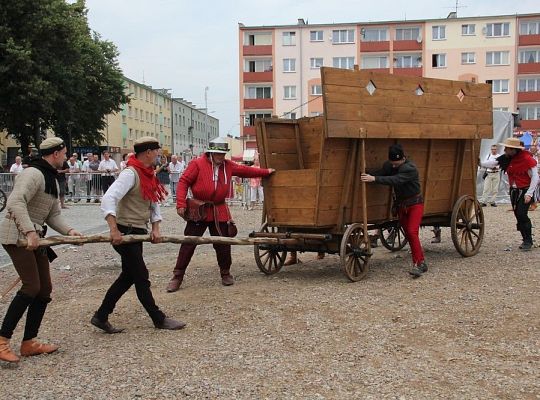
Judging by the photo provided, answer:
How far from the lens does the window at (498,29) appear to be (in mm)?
62719

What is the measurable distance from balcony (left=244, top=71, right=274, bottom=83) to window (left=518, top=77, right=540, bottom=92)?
85.6 feet

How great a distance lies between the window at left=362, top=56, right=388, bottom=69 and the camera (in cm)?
6475

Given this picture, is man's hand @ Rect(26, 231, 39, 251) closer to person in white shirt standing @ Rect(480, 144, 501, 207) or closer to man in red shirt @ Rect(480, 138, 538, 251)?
man in red shirt @ Rect(480, 138, 538, 251)

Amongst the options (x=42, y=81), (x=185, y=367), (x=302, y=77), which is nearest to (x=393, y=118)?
(x=185, y=367)

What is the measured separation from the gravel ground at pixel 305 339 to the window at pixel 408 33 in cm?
5967

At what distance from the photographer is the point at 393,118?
7660 millimetres

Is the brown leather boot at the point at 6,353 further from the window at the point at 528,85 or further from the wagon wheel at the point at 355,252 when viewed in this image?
the window at the point at 528,85

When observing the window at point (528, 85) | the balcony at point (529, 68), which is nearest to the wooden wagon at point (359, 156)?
the balcony at point (529, 68)

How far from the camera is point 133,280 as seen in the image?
218 inches

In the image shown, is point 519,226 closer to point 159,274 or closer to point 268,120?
point 268,120

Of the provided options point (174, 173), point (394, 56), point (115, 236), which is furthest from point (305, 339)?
point (394, 56)

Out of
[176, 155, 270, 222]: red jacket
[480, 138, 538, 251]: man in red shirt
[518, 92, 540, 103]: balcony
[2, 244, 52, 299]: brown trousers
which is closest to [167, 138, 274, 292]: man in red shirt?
[176, 155, 270, 222]: red jacket

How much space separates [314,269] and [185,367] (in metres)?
4.33

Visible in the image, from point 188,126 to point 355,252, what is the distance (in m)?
114
